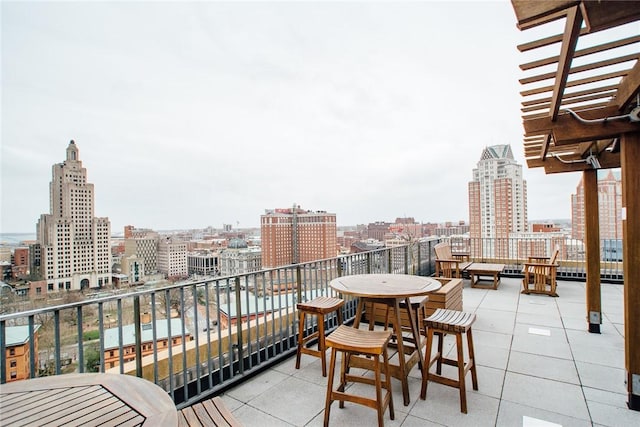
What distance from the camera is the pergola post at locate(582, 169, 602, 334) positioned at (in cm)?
415

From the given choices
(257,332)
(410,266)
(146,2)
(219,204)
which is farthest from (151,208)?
(257,332)

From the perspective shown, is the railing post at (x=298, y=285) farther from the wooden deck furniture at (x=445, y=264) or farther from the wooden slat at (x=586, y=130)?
the wooden deck furniture at (x=445, y=264)

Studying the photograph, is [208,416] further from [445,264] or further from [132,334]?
[445,264]

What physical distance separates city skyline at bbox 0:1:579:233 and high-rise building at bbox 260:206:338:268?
117 cm

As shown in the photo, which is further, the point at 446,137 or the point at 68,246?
the point at 446,137

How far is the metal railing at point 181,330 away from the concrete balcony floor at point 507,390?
32cm

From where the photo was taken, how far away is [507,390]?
2729 millimetres

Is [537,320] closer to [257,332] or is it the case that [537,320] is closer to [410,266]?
[410,266]

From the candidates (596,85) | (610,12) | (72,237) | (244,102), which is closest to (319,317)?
(610,12)

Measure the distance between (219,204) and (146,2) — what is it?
1950cm

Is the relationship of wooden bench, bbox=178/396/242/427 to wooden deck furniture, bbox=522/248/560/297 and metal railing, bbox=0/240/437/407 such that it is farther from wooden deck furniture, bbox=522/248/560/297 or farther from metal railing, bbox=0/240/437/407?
wooden deck furniture, bbox=522/248/560/297

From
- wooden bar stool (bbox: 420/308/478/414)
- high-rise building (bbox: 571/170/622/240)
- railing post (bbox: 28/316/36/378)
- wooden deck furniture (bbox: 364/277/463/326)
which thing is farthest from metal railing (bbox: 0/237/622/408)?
high-rise building (bbox: 571/170/622/240)

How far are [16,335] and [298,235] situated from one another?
40.9 feet

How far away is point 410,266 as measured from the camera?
6.91 meters
